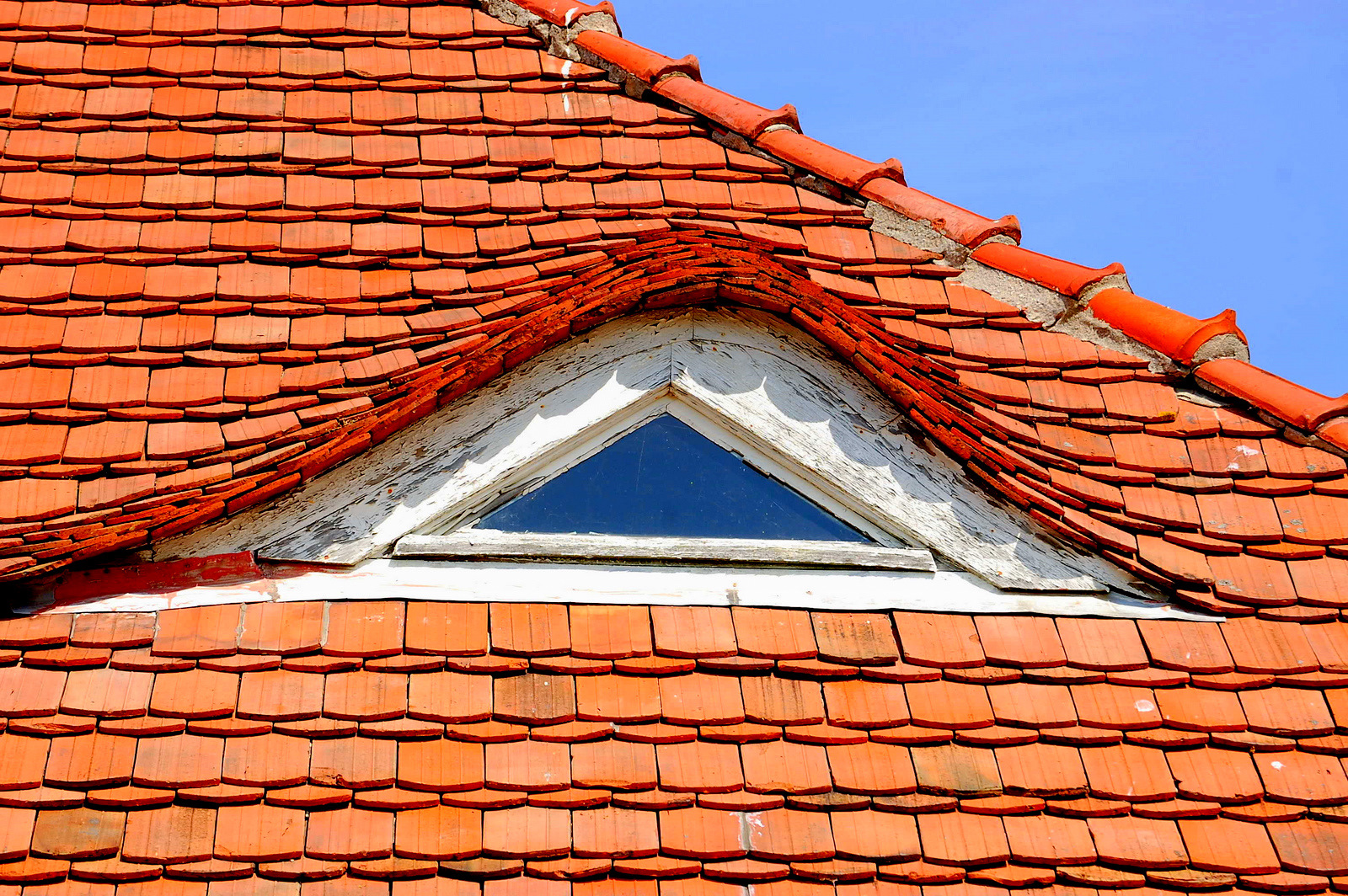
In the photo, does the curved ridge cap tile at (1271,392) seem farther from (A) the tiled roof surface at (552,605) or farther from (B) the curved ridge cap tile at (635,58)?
(B) the curved ridge cap tile at (635,58)

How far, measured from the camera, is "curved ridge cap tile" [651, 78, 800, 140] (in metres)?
4.02

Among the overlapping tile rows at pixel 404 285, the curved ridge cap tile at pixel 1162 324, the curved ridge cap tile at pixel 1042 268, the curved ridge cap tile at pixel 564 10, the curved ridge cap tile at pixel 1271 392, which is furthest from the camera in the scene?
the curved ridge cap tile at pixel 564 10

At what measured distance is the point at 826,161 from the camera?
4.00 meters

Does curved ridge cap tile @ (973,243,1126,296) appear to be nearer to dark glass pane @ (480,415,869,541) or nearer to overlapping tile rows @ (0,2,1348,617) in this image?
overlapping tile rows @ (0,2,1348,617)

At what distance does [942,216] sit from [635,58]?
47.8 inches

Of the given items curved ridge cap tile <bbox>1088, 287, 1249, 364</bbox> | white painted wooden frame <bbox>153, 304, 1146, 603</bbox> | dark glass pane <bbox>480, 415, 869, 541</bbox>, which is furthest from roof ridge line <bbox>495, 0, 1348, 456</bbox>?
dark glass pane <bbox>480, 415, 869, 541</bbox>

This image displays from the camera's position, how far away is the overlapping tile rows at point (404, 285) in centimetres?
318

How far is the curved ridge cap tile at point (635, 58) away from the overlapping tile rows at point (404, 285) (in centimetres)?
4

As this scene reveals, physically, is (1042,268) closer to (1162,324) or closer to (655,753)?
(1162,324)

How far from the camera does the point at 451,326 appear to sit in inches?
132

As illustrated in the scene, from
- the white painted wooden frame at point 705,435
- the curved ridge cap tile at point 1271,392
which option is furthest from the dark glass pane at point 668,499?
the curved ridge cap tile at point 1271,392

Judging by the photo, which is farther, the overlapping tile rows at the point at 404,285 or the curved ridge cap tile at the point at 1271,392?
the curved ridge cap tile at the point at 1271,392

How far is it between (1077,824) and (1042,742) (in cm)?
22

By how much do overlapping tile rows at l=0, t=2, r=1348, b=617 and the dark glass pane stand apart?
14.8 inches
